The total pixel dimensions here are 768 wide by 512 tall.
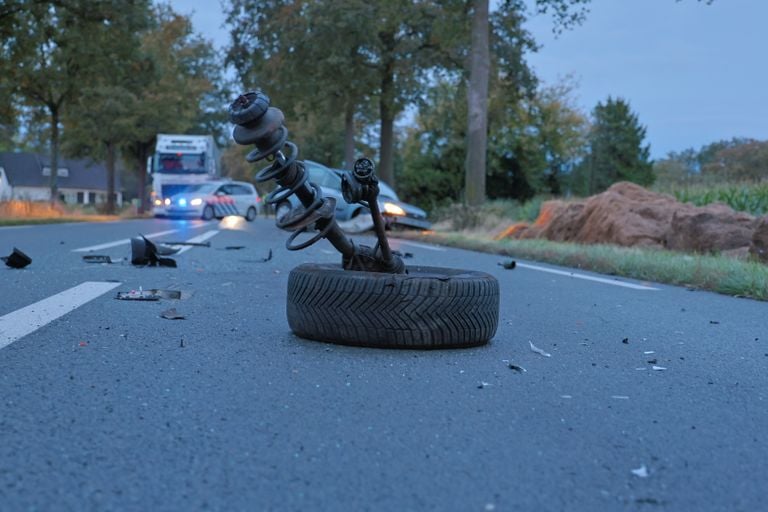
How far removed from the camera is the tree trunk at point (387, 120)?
29.7 meters

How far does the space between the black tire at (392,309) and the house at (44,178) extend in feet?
288

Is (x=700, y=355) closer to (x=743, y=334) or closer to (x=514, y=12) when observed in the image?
(x=743, y=334)

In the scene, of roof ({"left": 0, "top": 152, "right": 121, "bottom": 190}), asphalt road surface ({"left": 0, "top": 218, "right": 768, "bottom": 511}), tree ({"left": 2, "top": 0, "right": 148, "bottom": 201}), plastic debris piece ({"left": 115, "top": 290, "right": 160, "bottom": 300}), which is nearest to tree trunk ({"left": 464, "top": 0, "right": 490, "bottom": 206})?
tree ({"left": 2, "top": 0, "right": 148, "bottom": 201})

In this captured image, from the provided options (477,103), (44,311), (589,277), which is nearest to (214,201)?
(477,103)

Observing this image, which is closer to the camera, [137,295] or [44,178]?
[137,295]

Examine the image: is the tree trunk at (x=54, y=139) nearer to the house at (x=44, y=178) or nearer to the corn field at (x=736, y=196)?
the corn field at (x=736, y=196)

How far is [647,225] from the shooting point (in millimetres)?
14203

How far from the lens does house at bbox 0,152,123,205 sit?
296 ft

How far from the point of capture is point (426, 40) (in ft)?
94.9

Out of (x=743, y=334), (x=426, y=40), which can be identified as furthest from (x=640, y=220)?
(x=426, y=40)

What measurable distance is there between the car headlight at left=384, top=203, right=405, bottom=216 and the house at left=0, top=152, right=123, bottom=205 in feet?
239

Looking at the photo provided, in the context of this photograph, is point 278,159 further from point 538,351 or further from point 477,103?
point 477,103

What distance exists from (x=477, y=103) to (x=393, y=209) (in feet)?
12.4

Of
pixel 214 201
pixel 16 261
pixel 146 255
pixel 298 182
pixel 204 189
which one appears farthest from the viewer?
pixel 204 189
